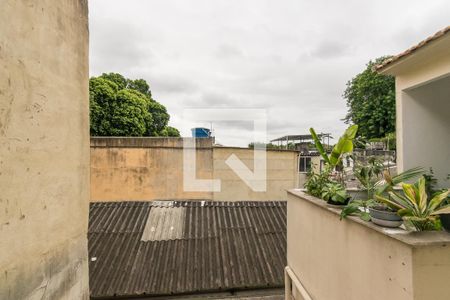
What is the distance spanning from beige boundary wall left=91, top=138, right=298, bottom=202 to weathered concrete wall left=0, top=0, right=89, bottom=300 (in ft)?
25.5

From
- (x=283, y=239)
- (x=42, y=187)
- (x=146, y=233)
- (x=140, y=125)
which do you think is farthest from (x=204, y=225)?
(x=140, y=125)

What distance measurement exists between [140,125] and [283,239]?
1644cm

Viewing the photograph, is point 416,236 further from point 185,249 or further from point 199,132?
point 199,132

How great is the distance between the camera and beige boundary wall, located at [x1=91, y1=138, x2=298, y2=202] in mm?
10656

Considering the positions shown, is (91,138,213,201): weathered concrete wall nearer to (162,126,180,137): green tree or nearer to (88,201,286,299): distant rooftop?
(88,201,286,299): distant rooftop

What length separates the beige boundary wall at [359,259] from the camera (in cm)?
142

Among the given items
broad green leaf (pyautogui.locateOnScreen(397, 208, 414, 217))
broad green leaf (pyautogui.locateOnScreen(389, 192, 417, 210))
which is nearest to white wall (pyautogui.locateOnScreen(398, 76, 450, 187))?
broad green leaf (pyautogui.locateOnScreen(389, 192, 417, 210))

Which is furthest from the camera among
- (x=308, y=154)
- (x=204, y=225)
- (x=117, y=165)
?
(x=308, y=154)

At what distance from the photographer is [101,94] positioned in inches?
679

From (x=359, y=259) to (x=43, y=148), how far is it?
3.26 metres

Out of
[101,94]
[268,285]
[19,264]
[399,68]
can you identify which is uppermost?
[101,94]

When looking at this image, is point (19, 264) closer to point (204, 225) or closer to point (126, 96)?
point (204, 225)

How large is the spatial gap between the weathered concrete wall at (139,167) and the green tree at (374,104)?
43.5 ft

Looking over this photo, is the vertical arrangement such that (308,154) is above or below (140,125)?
below
